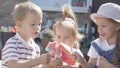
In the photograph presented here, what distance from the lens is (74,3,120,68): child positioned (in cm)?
261

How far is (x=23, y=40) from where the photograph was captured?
9.23 ft

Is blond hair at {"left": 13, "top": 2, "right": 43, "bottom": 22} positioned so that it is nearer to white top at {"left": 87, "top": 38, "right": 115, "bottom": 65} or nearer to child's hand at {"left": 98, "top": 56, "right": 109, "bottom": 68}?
white top at {"left": 87, "top": 38, "right": 115, "bottom": 65}

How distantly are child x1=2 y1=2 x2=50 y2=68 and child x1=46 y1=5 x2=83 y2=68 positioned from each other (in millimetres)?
141

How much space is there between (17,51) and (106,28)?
63 cm

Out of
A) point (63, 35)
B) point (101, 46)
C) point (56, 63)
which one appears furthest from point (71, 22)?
point (56, 63)

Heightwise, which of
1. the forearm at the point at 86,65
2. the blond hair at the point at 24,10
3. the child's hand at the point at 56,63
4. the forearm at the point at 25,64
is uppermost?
the blond hair at the point at 24,10

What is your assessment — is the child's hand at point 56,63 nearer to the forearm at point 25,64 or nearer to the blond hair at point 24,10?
the forearm at point 25,64

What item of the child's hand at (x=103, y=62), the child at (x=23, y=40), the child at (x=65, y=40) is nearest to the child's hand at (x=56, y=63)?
the child at (x=65, y=40)

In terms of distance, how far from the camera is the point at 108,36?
2.67 m

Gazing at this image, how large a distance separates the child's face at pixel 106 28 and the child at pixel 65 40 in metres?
0.22

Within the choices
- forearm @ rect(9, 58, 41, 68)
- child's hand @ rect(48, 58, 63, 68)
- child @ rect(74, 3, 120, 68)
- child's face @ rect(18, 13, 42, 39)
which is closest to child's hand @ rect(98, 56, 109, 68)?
child @ rect(74, 3, 120, 68)

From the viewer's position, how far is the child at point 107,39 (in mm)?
2611

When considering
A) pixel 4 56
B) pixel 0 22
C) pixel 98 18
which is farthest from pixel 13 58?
pixel 0 22

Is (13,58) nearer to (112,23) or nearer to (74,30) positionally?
(74,30)
